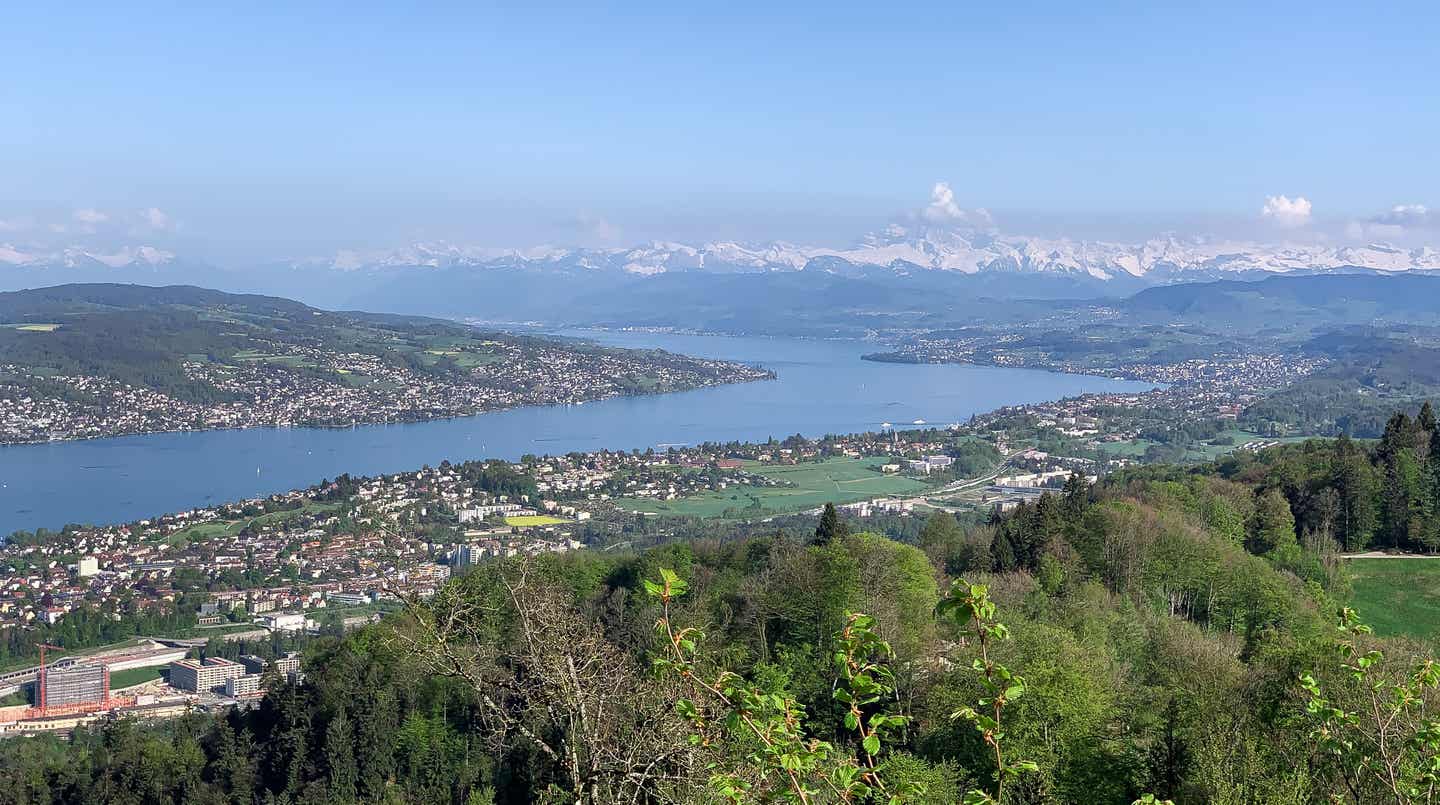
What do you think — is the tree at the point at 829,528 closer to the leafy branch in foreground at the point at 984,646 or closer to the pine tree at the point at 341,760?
the pine tree at the point at 341,760

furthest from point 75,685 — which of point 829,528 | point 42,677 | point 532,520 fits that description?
point 532,520

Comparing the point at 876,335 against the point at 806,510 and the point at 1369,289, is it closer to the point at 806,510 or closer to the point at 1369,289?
the point at 1369,289

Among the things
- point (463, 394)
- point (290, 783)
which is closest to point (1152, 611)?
point (290, 783)

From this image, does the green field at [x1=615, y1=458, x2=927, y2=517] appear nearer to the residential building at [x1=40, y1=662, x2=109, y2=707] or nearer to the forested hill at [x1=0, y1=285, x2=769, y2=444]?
the residential building at [x1=40, y1=662, x2=109, y2=707]

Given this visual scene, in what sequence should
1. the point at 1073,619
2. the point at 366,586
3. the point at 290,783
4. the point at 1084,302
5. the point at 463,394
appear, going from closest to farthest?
the point at 1073,619 < the point at 290,783 < the point at 366,586 < the point at 463,394 < the point at 1084,302

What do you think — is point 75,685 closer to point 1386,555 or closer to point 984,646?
point 984,646

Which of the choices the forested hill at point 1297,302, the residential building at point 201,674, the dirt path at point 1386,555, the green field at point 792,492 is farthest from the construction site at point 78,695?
the forested hill at point 1297,302

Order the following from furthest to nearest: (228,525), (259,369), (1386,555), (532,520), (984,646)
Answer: (259,369) < (532,520) < (228,525) < (1386,555) < (984,646)
